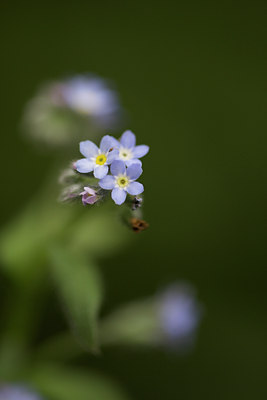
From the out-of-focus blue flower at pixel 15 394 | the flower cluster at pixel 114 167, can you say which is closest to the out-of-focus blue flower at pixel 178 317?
the out-of-focus blue flower at pixel 15 394

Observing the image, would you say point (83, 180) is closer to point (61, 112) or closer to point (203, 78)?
point (61, 112)

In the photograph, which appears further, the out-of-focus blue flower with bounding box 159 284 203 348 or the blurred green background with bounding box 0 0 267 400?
the blurred green background with bounding box 0 0 267 400

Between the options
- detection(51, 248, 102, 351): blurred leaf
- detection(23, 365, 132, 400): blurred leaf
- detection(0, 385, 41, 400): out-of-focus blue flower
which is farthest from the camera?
detection(23, 365, 132, 400): blurred leaf

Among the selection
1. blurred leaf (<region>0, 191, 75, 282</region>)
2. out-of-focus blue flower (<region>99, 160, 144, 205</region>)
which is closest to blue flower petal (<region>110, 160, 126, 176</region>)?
out-of-focus blue flower (<region>99, 160, 144, 205</region>)

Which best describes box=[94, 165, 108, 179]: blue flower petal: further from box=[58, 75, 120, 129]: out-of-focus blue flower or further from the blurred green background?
the blurred green background

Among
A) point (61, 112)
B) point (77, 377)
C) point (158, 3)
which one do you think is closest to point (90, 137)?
point (61, 112)

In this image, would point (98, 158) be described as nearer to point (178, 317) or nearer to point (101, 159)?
point (101, 159)
